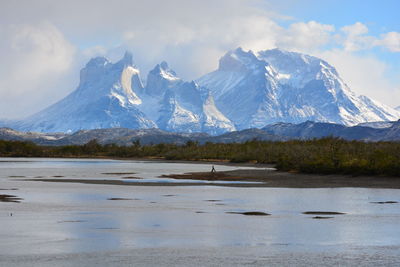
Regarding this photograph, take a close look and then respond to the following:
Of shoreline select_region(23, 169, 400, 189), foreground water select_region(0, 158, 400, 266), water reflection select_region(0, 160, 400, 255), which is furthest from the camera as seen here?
shoreline select_region(23, 169, 400, 189)

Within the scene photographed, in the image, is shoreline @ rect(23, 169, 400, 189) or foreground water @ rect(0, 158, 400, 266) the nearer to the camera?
foreground water @ rect(0, 158, 400, 266)

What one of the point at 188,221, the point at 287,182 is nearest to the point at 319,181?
the point at 287,182

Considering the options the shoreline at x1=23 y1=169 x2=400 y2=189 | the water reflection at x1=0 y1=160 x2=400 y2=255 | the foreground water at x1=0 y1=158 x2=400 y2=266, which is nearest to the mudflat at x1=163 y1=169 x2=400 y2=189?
the shoreline at x1=23 y1=169 x2=400 y2=189

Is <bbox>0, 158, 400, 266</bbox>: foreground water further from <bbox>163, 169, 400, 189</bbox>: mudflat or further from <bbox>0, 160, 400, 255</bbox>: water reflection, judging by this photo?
<bbox>163, 169, 400, 189</bbox>: mudflat

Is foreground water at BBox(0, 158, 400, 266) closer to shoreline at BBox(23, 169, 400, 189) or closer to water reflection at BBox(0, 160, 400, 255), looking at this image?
water reflection at BBox(0, 160, 400, 255)

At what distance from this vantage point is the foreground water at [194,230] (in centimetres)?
2967

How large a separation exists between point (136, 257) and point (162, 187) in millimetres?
45995

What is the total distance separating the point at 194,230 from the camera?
38.3 meters

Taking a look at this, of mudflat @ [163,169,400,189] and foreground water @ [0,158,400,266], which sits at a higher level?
mudflat @ [163,169,400,189]

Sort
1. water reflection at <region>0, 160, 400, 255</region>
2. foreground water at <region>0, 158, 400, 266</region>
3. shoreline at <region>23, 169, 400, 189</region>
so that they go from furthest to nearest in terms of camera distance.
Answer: shoreline at <region>23, 169, 400, 189</region> → water reflection at <region>0, 160, 400, 255</region> → foreground water at <region>0, 158, 400, 266</region>

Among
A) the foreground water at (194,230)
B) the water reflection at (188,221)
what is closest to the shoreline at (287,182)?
the water reflection at (188,221)

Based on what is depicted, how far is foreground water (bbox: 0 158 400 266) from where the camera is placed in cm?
2967

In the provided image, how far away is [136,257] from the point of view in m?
29.4

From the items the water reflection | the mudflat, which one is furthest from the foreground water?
the mudflat
